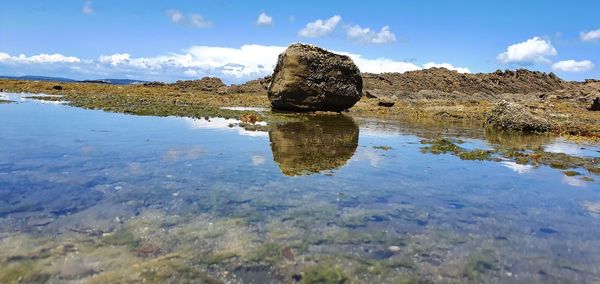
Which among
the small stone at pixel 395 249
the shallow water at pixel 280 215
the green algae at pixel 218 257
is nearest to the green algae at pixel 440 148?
the shallow water at pixel 280 215

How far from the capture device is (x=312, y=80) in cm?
3170

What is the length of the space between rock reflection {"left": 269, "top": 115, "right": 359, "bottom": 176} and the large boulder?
19.4 ft

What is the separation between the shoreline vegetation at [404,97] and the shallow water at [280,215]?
13.3 meters

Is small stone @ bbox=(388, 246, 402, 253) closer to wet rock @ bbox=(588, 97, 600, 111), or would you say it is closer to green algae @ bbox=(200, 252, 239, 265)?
green algae @ bbox=(200, 252, 239, 265)

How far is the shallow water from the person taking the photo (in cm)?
630

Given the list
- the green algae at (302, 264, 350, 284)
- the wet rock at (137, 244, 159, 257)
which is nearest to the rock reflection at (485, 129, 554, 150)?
the green algae at (302, 264, 350, 284)

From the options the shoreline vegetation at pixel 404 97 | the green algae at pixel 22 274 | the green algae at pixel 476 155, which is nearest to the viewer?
the green algae at pixel 22 274

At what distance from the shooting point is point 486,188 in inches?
465

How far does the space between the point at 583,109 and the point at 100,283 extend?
50.8 m

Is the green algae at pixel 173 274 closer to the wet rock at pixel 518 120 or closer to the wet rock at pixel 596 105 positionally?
the wet rock at pixel 518 120

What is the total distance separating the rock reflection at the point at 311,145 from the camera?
13.6 m

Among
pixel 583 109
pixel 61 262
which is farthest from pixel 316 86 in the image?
pixel 583 109

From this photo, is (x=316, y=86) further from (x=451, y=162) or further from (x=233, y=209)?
(x=233, y=209)

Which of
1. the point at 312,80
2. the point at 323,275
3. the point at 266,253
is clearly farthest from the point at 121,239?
the point at 312,80
